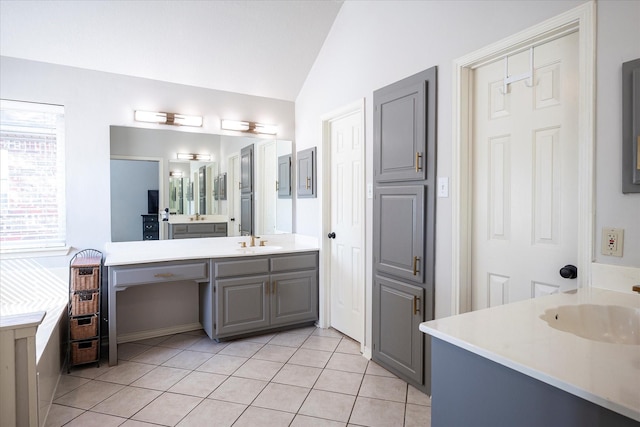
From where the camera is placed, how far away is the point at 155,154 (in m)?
3.42

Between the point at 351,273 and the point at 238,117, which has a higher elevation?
the point at 238,117

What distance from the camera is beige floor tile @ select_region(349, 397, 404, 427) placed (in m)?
2.05

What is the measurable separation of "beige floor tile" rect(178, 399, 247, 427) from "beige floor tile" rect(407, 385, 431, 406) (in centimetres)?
103

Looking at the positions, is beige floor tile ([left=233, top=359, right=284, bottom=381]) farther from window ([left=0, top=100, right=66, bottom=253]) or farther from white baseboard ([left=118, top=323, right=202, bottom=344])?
window ([left=0, top=100, right=66, bottom=253])

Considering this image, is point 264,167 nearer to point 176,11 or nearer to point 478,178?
point 176,11

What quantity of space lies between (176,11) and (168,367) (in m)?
2.74

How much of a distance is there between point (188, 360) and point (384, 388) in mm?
1534

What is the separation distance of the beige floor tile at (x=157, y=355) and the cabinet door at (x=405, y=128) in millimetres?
2185

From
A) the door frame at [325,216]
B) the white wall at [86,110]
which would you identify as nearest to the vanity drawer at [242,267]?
the door frame at [325,216]

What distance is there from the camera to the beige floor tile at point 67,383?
2.40 metres

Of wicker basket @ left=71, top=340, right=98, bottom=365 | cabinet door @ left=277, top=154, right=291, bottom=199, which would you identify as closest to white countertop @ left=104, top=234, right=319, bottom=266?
cabinet door @ left=277, top=154, right=291, bottom=199

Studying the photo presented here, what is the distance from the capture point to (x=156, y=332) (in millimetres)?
3402

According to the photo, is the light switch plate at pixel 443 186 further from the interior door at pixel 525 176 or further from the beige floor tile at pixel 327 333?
the beige floor tile at pixel 327 333

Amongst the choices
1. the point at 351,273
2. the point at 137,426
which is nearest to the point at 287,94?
the point at 351,273
